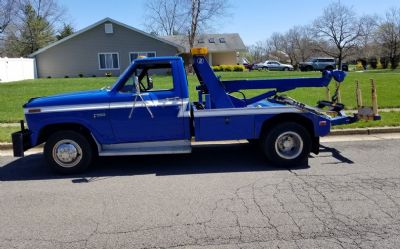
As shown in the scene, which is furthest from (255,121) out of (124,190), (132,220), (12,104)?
(12,104)

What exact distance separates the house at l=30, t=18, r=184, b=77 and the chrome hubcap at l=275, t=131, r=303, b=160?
29.6 metres

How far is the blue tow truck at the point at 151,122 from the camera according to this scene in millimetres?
6121

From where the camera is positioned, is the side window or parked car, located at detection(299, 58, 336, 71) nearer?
the side window

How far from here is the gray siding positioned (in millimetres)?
34906

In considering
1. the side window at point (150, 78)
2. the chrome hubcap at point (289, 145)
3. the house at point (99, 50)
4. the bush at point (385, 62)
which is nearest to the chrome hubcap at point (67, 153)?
the side window at point (150, 78)

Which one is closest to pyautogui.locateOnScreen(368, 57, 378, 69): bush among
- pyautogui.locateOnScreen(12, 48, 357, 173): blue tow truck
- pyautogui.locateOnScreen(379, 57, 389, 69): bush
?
pyautogui.locateOnScreen(379, 57, 389, 69): bush

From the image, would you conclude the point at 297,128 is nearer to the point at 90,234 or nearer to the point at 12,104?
the point at 90,234

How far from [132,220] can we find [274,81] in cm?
406

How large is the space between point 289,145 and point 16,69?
1284 inches

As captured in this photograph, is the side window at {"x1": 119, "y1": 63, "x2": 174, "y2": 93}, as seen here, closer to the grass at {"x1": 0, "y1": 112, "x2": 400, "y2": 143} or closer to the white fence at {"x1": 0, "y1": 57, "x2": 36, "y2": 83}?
the grass at {"x1": 0, "y1": 112, "x2": 400, "y2": 143}

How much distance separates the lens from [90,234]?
405 centimetres

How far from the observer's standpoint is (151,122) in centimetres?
620

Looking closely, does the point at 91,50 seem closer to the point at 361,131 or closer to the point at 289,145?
the point at 361,131

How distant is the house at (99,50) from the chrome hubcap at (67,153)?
29454 millimetres
